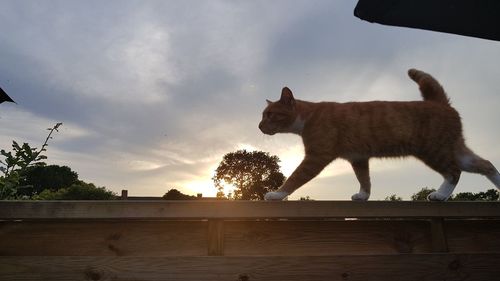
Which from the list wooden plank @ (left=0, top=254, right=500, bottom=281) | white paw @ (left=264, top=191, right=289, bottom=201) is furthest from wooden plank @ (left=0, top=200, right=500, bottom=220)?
white paw @ (left=264, top=191, right=289, bottom=201)

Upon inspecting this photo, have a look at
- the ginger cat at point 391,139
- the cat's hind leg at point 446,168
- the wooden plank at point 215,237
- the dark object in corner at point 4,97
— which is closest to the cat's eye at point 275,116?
the ginger cat at point 391,139

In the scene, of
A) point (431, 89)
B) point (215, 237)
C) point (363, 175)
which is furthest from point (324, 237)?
point (431, 89)

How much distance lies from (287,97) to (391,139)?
43.8 inches

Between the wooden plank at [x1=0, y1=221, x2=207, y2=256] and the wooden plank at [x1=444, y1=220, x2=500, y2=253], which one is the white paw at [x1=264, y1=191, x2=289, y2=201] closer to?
the wooden plank at [x1=0, y1=221, x2=207, y2=256]

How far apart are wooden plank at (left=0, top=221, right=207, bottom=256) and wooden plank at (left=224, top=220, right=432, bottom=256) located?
248 millimetres

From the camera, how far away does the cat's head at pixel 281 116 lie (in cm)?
412

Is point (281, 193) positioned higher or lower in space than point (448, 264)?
higher

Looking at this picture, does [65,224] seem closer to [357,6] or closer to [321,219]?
[321,219]

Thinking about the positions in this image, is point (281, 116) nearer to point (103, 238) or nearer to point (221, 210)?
point (221, 210)

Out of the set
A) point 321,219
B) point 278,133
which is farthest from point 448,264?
point 278,133

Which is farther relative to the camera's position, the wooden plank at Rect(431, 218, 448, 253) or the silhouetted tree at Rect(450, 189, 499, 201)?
Result: the silhouetted tree at Rect(450, 189, 499, 201)

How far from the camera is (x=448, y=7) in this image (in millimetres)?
2281

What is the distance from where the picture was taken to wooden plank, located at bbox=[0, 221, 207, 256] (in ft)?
7.78

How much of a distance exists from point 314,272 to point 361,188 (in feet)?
5.85
